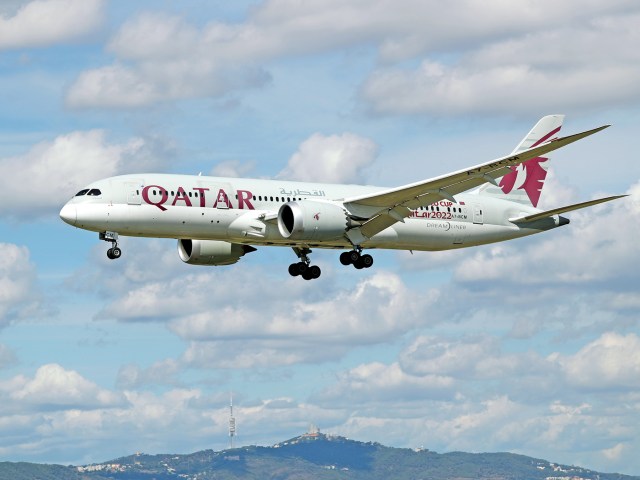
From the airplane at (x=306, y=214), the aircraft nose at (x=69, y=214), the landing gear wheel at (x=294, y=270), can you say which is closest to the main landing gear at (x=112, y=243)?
the airplane at (x=306, y=214)

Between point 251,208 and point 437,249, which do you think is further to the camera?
point 437,249

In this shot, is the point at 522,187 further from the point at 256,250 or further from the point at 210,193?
the point at 210,193

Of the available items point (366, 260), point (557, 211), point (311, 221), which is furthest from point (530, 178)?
point (311, 221)

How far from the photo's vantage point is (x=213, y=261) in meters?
90.9

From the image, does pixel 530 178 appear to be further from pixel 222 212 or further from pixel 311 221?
pixel 222 212

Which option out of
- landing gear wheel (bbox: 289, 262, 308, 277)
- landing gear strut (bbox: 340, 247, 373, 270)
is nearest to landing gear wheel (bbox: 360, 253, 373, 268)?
landing gear strut (bbox: 340, 247, 373, 270)

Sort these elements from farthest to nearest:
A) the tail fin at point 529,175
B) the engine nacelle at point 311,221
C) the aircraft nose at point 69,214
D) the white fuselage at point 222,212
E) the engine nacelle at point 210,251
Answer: the tail fin at point 529,175, the engine nacelle at point 210,251, the engine nacelle at point 311,221, the white fuselage at point 222,212, the aircraft nose at point 69,214

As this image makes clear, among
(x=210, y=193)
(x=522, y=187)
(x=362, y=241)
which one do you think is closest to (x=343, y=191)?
(x=362, y=241)

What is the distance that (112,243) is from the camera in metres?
78.6

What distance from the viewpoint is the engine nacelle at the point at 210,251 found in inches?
3551

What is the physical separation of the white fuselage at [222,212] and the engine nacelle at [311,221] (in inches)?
31.3

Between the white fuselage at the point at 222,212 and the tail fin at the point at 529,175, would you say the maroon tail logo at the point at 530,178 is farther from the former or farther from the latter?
the white fuselage at the point at 222,212

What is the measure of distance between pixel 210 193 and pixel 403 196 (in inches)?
494

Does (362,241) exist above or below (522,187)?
below
